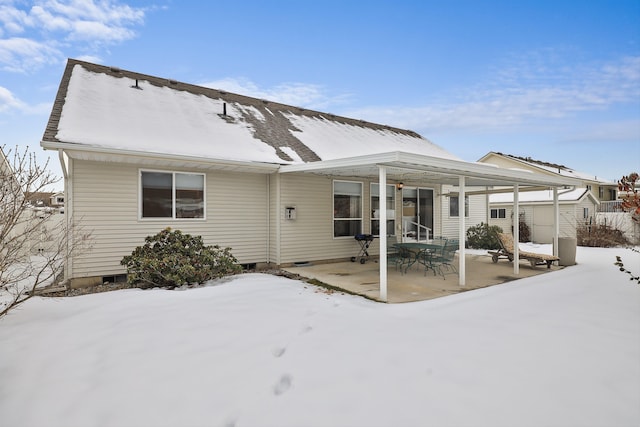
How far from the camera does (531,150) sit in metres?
28.1

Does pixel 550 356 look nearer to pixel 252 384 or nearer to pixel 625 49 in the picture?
pixel 252 384

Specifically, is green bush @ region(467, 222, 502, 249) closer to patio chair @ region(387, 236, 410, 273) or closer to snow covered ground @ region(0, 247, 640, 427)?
patio chair @ region(387, 236, 410, 273)

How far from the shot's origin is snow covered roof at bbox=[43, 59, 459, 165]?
696cm

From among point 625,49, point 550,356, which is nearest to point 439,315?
point 550,356

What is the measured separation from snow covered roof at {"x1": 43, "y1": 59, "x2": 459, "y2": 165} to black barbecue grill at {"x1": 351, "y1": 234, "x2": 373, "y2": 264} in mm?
2375

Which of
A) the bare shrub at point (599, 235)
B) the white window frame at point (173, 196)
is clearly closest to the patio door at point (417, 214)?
the white window frame at point (173, 196)

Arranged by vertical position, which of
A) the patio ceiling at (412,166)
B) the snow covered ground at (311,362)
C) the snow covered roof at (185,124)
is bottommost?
the snow covered ground at (311,362)

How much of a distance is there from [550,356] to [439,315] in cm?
156

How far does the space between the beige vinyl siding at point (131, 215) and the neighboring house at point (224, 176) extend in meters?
0.02

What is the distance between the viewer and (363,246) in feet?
33.8

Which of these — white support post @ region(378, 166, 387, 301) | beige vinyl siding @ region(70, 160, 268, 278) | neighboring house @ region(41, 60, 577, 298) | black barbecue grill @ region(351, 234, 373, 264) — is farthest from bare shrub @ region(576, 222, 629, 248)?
beige vinyl siding @ region(70, 160, 268, 278)

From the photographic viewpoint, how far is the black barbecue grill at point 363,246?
9.76m

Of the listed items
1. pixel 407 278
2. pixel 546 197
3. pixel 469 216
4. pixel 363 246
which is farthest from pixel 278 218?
pixel 546 197

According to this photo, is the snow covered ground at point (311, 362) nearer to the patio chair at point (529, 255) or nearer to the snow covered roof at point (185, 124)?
the snow covered roof at point (185, 124)
